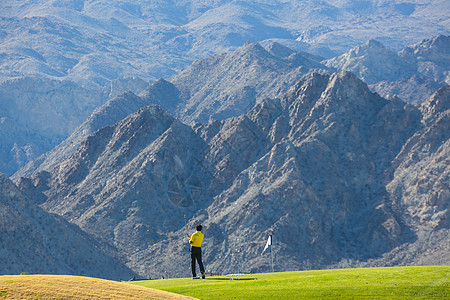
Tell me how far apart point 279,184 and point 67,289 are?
276 feet

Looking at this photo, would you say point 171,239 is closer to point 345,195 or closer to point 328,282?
point 345,195

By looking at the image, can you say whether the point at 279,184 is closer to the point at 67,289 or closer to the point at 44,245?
the point at 44,245

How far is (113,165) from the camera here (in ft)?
424

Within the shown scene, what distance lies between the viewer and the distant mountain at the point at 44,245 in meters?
94.4

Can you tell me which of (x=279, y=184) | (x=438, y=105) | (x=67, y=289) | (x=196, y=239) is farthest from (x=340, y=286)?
(x=438, y=105)

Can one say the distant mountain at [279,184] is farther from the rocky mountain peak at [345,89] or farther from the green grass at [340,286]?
the green grass at [340,286]

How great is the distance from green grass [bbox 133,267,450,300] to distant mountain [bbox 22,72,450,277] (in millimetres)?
62226

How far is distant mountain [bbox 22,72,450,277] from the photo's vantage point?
103m

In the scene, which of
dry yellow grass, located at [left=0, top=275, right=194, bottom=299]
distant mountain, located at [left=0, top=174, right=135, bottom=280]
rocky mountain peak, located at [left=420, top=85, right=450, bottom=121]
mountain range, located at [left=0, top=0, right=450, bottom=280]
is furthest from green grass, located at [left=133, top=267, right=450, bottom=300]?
rocky mountain peak, located at [left=420, top=85, right=450, bottom=121]

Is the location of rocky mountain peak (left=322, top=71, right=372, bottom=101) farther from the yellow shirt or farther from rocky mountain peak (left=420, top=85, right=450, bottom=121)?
the yellow shirt

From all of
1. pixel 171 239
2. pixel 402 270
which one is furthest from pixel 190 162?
pixel 402 270

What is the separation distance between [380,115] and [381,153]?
9651mm

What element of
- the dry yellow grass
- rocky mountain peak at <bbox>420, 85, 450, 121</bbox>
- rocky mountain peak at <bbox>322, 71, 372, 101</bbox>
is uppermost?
the dry yellow grass

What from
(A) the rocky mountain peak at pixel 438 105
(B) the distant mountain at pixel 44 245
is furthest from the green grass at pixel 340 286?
(A) the rocky mountain peak at pixel 438 105
